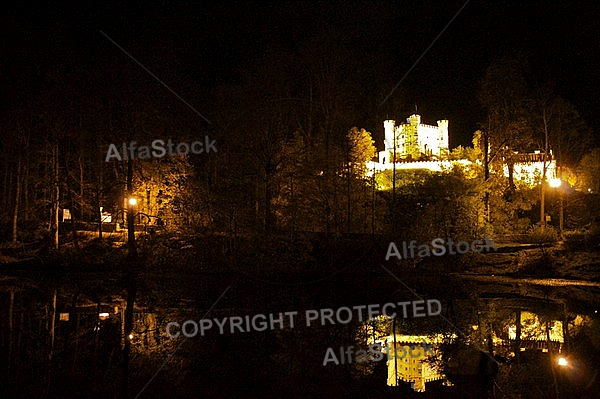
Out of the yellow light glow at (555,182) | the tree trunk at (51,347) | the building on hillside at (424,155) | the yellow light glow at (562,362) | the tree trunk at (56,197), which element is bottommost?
the yellow light glow at (562,362)

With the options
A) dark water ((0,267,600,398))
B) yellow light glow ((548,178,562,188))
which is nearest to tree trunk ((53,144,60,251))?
dark water ((0,267,600,398))

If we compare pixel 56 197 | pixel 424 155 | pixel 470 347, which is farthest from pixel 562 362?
pixel 424 155

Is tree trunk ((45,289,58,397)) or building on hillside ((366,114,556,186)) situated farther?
building on hillside ((366,114,556,186))

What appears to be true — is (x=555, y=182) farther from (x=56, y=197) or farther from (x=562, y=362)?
(x=56, y=197)

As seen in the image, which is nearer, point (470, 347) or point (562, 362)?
point (562, 362)

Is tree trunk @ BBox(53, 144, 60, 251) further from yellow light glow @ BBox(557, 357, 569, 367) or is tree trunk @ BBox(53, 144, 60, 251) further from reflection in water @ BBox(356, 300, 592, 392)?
yellow light glow @ BBox(557, 357, 569, 367)

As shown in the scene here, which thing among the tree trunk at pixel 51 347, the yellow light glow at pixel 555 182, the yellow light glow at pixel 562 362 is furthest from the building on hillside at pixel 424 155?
the yellow light glow at pixel 562 362

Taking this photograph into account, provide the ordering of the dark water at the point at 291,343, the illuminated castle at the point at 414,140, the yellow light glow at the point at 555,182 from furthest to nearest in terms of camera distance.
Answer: the illuminated castle at the point at 414,140 < the yellow light glow at the point at 555,182 < the dark water at the point at 291,343

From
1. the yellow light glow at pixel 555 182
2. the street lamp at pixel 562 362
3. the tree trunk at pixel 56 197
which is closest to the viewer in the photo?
the street lamp at pixel 562 362

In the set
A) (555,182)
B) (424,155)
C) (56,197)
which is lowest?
(56,197)

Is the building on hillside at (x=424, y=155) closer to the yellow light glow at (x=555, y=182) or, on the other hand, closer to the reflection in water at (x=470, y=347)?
Result: the yellow light glow at (x=555, y=182)

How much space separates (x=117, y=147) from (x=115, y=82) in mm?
3571

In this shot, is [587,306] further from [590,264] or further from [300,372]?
[300,372]

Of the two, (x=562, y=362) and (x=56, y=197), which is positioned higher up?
(x=56, y=197)
